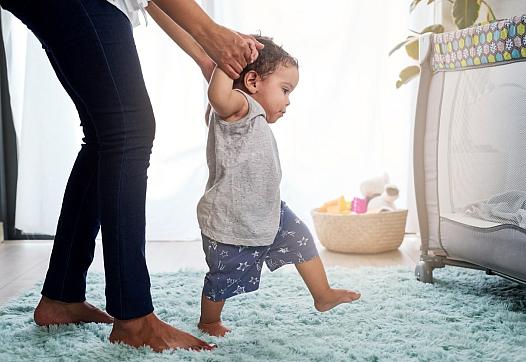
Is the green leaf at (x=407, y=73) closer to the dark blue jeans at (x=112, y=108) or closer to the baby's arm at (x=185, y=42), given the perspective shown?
the baby's arm at (x=185, y=42)

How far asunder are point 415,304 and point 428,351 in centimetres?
39

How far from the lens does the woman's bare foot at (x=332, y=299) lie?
5.65 feet

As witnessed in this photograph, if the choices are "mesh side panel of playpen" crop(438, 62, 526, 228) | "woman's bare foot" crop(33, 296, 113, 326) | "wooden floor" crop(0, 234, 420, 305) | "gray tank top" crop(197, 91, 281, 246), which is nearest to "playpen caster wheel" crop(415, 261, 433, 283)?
"mesh side panel of playpen" crop(438, 62, 526, 228)

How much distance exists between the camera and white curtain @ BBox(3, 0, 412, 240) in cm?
305

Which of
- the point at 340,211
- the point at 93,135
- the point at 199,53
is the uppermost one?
the point at 199,53

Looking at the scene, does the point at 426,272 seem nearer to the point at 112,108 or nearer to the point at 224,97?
Result: the point at 224,97

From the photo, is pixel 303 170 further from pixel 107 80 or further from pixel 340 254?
pixel 107 80

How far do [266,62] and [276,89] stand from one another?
2.6 inches

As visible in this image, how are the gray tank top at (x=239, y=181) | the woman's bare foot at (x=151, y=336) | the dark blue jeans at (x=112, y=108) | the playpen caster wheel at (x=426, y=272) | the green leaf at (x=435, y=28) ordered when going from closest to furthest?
1. the dark blue jeans at (x=112, y=108)
2. the woman's bare foot at (x=151, y=336)
3. the gray tank top at (x=239, y=181)
4. the playpen caster wheel at (x=426, y=272)
5. the green leaf at (x=435, y=28)

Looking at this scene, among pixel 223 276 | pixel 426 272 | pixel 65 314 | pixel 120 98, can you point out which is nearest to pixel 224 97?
pixel 120 98

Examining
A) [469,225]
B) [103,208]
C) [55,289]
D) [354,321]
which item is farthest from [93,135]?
[469,225]

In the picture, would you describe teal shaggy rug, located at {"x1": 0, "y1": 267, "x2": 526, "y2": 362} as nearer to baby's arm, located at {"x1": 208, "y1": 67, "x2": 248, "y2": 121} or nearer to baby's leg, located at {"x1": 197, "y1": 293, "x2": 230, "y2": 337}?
baby's leg, located at {"x1": 197, "y1": 293, "x2": 230, "y2": 337}

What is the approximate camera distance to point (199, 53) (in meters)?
1.66

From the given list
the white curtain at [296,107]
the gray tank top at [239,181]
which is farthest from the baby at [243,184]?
the white curtain at [296,107]
